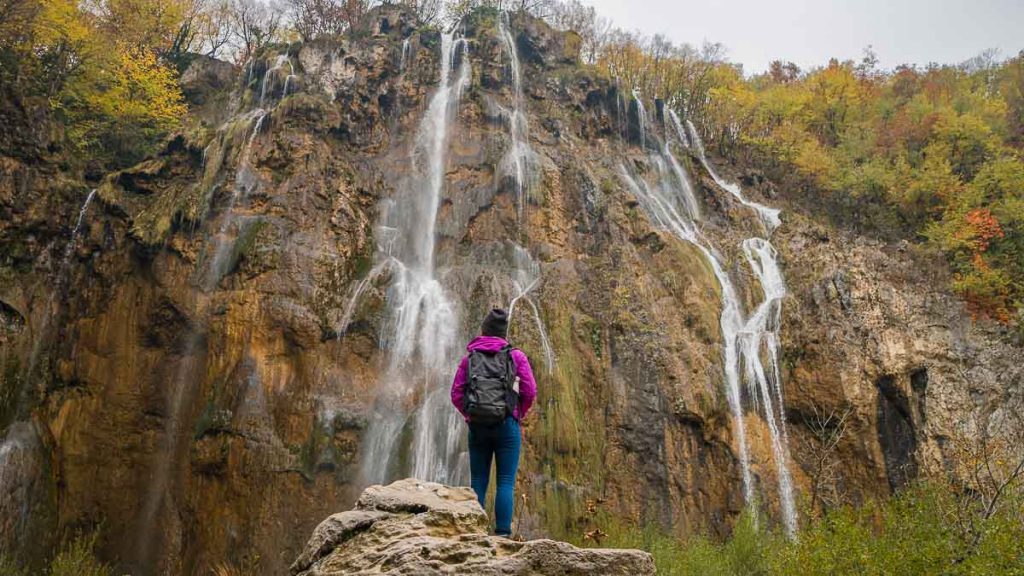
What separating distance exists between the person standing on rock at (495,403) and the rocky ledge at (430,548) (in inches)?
19.8

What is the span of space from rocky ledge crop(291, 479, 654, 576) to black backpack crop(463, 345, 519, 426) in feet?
2.29

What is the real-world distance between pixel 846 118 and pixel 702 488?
25.9 meters

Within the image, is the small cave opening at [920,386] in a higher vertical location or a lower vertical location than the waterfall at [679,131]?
lower

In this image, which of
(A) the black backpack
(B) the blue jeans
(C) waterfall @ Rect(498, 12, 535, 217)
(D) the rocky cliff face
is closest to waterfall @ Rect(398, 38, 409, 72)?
(C) waterfall @ Rect(498, 12, 535, 217)

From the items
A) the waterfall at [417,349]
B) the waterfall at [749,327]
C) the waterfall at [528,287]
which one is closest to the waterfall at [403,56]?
the waterfall at [417,349]

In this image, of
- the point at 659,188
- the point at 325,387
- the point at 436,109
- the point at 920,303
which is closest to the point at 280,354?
the point at 325,387

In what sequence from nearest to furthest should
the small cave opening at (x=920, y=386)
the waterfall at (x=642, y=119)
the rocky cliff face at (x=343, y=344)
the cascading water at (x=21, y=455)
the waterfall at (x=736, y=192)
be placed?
the cascading water at (x=21, y=455), the rocky cliff face at (x=343, y=344), the small cave opening at (x=920, y=386), the waterfall at (x=736, y=192), the waterfall at (x=642, y=119)

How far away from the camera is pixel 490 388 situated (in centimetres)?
556

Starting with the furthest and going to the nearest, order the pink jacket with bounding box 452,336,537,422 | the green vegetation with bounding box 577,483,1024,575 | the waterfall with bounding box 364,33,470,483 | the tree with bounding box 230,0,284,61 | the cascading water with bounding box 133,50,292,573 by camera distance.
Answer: the tree with bounding box 230,0,284,61 → the cascading water with bounding box 133,50,292,573 → the waterfall with bounding box 364,33,470,483 → the green vegetation with bounding box 577,483,1024,575 → the pink jacket with bounding box 452,336,537,422

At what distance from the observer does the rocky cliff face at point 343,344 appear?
1458 centimetres

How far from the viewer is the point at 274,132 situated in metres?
19.8

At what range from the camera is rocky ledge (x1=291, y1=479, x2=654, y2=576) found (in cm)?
407

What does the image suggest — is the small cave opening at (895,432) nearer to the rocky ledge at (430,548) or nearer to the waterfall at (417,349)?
the waterfall at (417,349)

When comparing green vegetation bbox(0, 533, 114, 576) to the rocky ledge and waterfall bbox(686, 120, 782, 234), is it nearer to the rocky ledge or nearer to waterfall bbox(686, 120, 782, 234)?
the rocky ledge
